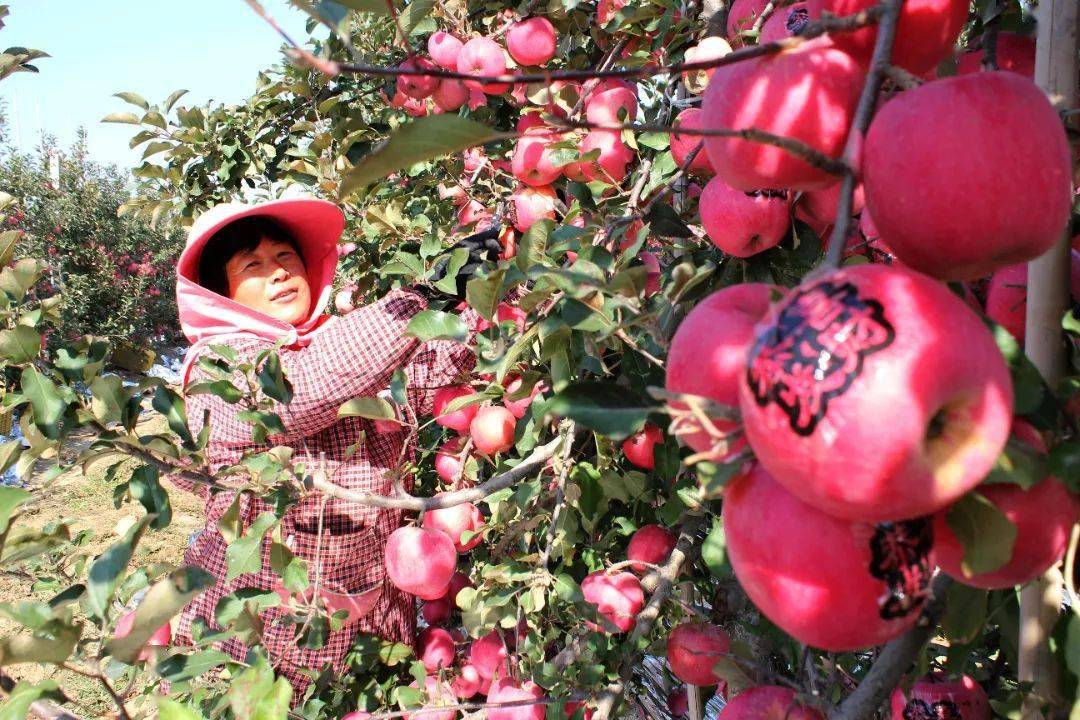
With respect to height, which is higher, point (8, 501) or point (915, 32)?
point (915, 32)

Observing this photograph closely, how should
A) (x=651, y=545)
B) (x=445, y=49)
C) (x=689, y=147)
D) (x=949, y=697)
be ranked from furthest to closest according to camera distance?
(x=445, y=49), (x=651, y=545), (x=689, y=147), (x=949, y=697)

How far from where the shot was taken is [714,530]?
2.80 ft

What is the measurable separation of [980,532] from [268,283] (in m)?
1.57

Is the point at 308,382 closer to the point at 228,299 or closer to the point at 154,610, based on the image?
the point at 228,299

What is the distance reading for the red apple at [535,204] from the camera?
4.62ft

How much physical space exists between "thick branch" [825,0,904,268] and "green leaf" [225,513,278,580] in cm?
79

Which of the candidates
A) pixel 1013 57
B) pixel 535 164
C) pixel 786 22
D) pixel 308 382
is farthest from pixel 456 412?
pixel 1013 57

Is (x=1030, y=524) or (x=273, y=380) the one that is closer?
(x=1030, y=524)

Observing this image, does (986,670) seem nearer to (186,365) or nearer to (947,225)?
(947,225)

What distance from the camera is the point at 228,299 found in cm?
153

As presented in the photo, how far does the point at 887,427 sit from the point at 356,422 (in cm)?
134

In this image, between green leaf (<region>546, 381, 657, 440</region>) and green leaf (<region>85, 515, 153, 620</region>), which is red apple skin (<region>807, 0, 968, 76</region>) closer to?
green leaf (<region>546, 381, 657, 440</region>)

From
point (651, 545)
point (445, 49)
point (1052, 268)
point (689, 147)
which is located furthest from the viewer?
point (445, 49)

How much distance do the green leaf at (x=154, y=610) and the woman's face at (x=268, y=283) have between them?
1.07 meters
